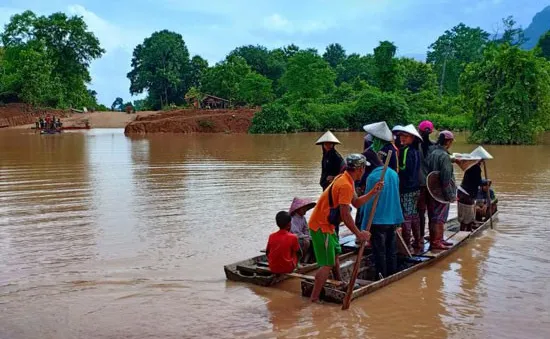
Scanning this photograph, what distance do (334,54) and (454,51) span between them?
63.2 ft

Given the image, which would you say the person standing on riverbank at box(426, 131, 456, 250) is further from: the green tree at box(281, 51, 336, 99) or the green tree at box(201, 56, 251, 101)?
the green tree at box(201, 56, 251, 101)

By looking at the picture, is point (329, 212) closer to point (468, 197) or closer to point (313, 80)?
point (468, 197)

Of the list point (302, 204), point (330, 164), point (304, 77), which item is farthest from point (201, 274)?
point (304, 77)

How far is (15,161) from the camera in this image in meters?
20.1

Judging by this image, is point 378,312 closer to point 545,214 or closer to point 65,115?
point 545,214

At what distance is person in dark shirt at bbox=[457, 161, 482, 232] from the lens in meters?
8.91

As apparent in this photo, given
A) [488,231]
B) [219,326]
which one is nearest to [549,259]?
[488,231]

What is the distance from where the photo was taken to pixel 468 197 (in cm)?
894

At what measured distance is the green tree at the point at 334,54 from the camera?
3440 inches

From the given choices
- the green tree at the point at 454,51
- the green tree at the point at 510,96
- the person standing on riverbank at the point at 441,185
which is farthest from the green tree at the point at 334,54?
the person standing on riverbank at the point at 441,185

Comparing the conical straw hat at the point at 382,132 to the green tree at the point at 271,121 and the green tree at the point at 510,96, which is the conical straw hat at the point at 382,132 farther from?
the green tree at the point at 271,121

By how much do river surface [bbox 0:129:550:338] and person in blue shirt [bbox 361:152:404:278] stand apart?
39 cm

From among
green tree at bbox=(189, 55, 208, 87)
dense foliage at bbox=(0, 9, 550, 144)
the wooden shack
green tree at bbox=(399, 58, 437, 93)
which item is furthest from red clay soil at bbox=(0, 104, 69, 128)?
green tree at bbox=(399, 58, 437, 93)

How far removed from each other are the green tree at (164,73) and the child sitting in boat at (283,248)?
6162cm
